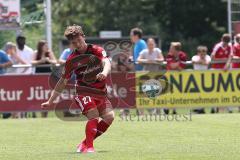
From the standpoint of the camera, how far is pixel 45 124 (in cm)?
2033

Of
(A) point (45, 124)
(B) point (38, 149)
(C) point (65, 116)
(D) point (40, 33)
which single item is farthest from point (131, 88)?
(D) point (40, 33)

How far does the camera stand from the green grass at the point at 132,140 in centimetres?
1322

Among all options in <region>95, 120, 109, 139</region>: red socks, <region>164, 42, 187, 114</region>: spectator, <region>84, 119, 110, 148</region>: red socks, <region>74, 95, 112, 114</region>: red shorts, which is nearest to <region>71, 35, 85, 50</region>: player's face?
<region>74, 95, 112, 114</region>: red shorts

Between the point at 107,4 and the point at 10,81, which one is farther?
the point at 107,4

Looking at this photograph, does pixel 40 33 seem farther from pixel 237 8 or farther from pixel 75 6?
pixel 237 8

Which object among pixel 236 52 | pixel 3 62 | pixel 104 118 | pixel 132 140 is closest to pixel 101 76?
pixel 104 118

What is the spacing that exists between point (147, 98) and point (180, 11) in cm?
2903

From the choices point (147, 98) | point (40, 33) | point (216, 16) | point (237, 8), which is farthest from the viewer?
point (216, 16)

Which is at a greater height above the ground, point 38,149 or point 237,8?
point 237,8

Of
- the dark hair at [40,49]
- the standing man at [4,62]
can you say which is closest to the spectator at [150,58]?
the dark hair at [40,49]

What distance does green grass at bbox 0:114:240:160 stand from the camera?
1322 cm

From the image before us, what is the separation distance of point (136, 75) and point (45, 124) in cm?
337

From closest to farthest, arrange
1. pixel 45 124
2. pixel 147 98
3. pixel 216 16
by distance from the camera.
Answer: pixel 45 124, pixel 147 98, pixel 216 16

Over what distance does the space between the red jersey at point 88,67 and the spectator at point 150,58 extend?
890 centimetres
